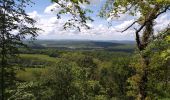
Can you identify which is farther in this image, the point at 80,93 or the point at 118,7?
the point at 80,93

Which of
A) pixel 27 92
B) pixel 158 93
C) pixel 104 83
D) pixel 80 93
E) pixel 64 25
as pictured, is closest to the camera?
pixel 64 25

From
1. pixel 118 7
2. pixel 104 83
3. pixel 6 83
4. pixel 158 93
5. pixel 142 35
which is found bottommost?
pixel 104 83

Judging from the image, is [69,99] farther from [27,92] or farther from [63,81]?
[27,92]

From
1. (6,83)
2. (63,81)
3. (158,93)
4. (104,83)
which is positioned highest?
(6,83)

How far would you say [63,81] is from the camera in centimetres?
8219

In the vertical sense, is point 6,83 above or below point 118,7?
below

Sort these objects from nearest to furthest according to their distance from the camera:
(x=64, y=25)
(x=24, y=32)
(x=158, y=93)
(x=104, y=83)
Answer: (x=64, y=25) → (x=24, y=32) → (x=158, y=93) → (x=104, y=83)

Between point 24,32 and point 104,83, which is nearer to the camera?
point 24,32

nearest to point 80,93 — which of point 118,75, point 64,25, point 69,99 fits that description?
point 69,99

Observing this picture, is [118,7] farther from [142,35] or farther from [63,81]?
[63,81]

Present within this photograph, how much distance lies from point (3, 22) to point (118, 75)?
339 feet

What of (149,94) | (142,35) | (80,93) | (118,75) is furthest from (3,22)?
(118,75)

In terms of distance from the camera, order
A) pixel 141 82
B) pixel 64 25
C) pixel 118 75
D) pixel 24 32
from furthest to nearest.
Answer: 1. pixel 118 75
2. pixel 141 82
3. pixel 24 32
4. pixel 64 25

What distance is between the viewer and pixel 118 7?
65.1 feet
